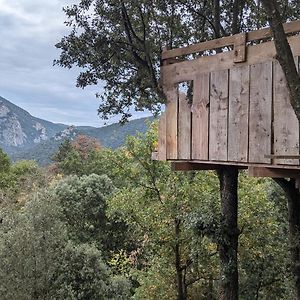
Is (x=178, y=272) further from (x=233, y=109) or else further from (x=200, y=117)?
(x=233, y=109)

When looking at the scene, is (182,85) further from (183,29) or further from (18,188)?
(18,188)

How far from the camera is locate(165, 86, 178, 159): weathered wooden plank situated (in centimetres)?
505

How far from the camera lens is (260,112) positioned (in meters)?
3.99

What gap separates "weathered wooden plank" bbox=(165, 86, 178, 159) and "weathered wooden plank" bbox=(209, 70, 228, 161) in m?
0.61

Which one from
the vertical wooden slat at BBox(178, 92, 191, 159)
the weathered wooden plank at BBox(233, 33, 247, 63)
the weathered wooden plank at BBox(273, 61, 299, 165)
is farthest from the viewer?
the vertical wooden slat at BBox(178, 92, 191, 159)

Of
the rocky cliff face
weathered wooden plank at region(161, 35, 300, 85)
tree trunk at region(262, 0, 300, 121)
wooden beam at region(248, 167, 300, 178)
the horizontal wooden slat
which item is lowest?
wooden beam at region(248, 167, 300, 178)

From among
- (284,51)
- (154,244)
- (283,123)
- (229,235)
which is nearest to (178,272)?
(154,244)

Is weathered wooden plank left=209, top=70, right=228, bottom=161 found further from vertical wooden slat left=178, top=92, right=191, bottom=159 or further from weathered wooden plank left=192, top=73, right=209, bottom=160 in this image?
vertical wooden slat left=178, top=92, right=191, bottom=159

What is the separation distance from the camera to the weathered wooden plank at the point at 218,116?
438cm

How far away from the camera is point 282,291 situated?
9.65 meters

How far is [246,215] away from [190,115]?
16.0 feet

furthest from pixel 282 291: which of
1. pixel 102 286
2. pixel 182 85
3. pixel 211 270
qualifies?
pixel 182 85

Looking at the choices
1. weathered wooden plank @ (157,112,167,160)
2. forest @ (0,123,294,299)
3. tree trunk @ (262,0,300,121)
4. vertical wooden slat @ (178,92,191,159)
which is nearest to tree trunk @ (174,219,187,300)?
forest @ (0,123,294,299)

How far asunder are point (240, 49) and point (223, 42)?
363 mm
